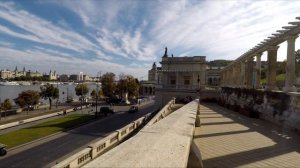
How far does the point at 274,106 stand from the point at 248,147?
20.7 feet

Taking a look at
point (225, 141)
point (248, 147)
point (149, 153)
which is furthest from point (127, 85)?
point (149, 153)

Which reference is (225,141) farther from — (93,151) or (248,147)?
(93,151)

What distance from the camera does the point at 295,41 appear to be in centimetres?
1338

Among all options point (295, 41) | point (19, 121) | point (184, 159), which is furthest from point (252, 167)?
point (19, 121)

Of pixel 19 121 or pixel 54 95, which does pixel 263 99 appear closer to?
pixel 19 121

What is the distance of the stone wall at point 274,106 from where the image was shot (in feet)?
36.6

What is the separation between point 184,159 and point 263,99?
1252 cm

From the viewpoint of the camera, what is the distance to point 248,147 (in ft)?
27.0

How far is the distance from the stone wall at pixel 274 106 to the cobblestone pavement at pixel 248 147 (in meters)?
0.65

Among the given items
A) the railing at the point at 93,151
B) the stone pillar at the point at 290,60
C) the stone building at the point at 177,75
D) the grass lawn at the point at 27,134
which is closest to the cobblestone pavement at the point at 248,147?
the stone pillar at the point at 290,60

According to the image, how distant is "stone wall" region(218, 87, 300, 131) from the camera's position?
36.6 ft

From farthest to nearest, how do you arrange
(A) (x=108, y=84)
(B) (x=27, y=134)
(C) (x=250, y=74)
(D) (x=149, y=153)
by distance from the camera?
(A) (x=108, y=84) → (B) (x=27, y=134) → (C) (x=250, y=74) → (D) (x=149, y=153)

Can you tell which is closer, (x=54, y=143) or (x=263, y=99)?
(x=263, y=99)

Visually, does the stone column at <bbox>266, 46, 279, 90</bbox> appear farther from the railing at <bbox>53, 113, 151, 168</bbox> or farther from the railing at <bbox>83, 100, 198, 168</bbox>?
the railing at <bbox>83, 100, 198, 168</bbox>
